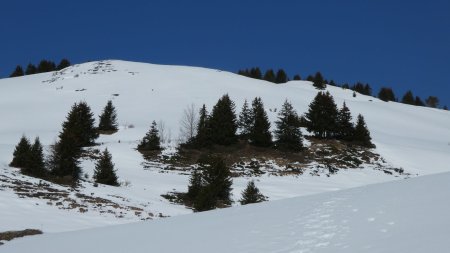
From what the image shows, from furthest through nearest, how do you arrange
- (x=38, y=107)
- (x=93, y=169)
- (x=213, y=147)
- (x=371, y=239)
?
1. (x=38, y=107)
2. (x=213, y=147)
3. (x=93, y=169)
4. (x=371, y=239)

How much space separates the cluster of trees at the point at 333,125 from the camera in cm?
4591

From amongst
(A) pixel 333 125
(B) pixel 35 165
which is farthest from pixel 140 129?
(B) pixel 35 165

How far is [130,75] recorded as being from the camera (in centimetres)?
8081

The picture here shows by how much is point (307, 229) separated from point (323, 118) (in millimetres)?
38377

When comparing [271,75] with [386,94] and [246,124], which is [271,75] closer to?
[386,94]

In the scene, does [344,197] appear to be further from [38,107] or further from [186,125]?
[38,107]

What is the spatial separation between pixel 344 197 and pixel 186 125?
142 feet

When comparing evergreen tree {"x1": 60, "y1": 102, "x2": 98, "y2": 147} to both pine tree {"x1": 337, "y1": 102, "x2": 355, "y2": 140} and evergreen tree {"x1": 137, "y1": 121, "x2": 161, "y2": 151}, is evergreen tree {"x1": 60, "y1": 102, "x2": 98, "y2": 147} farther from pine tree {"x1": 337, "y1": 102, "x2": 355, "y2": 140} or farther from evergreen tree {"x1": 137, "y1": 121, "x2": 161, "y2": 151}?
pine tree {"x1": 337, "y1": 102, "x2": 355, "y2": 140}

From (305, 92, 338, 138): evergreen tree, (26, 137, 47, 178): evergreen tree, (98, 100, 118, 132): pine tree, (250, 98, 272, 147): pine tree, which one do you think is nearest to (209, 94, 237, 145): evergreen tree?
(250, 98, 272, 147): pine tree

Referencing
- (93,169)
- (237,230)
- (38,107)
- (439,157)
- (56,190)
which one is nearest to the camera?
(237,230)

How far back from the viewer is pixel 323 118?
151 feet

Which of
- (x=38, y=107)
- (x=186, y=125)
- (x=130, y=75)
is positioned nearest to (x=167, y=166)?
(x=186, y=125)

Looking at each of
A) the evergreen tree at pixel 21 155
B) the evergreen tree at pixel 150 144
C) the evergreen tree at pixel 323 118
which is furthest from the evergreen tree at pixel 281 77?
the evergreen tree at pixel 21 155

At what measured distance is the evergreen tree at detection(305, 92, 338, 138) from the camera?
45.9 metres
